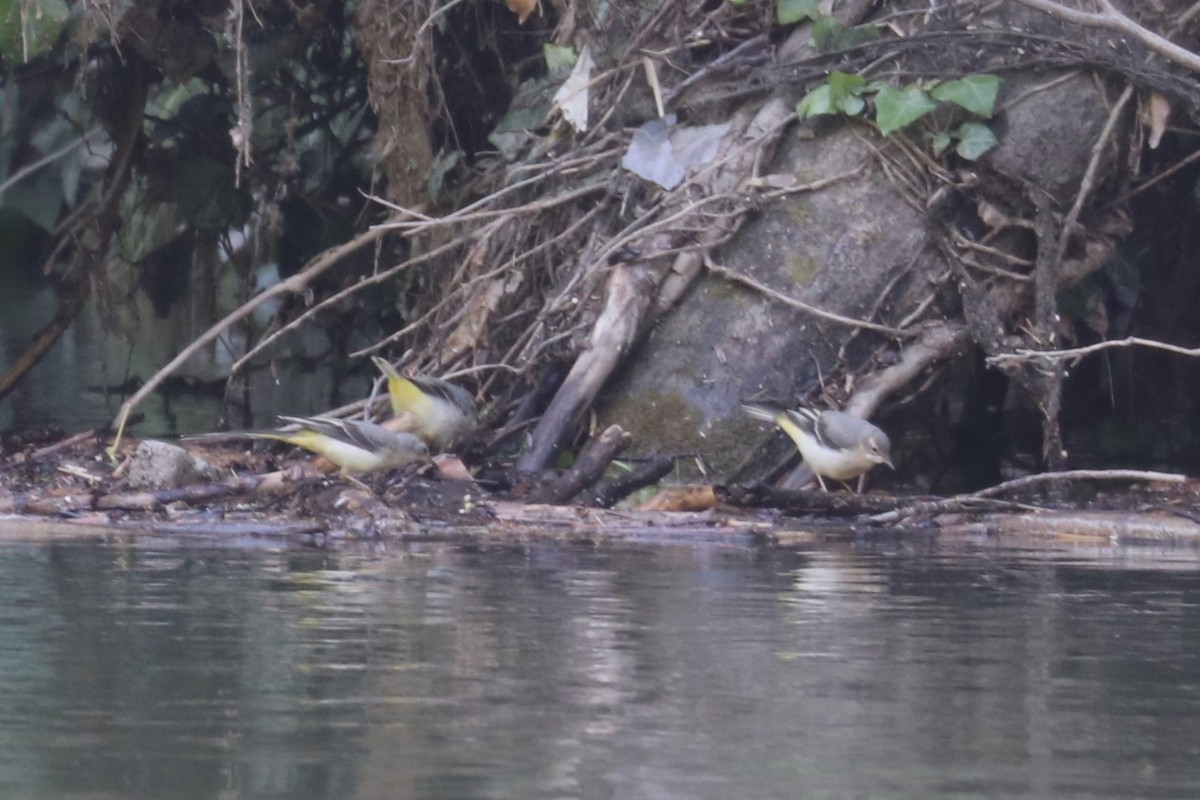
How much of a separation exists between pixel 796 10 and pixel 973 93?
977 mm

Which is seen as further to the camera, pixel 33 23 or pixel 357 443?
pixel 33 23

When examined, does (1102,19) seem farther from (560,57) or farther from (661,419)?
(560,57)

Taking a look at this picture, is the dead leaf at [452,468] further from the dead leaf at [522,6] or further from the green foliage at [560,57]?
the dead leaf at [522,6]

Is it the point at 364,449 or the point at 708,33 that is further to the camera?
the point at 708,33

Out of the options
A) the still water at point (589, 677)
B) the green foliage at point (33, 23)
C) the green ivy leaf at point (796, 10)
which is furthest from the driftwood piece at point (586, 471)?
the green foliage at point (33, 23)

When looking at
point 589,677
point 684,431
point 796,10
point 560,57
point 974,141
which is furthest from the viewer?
point 560,57

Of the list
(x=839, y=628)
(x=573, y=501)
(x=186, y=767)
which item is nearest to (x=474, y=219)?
(x=573, y=501)

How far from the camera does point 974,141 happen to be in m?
8.01

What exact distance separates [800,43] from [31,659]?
17.6ft

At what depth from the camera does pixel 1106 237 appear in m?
8.52

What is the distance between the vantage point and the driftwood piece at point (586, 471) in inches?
282

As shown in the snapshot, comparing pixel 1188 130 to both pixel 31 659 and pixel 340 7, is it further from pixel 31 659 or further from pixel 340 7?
pixel 31 659

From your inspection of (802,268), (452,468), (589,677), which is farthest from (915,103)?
(589,677)

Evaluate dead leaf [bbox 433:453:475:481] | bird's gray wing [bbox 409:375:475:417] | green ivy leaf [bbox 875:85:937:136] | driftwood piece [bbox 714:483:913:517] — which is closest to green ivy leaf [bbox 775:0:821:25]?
green ivy leaf [bbox 875:85:937:136]
